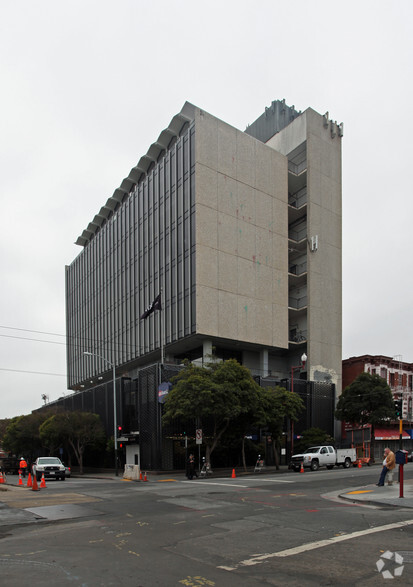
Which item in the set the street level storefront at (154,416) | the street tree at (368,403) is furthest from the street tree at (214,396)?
the street tree at (368,403)

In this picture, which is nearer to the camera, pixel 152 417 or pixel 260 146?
pixel 152 417

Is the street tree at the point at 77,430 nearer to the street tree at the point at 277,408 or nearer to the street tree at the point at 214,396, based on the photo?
the street tree at the point at 214,396

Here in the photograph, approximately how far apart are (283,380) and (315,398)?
17.1 ft

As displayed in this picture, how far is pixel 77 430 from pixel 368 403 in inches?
1123

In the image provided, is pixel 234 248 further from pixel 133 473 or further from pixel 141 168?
pixel 133 473

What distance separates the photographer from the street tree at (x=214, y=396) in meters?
36.4

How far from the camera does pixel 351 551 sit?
9320mm

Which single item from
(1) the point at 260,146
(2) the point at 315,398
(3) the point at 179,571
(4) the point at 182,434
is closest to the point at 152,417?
(4) the point at 182,434

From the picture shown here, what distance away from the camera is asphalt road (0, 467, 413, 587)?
7891mm

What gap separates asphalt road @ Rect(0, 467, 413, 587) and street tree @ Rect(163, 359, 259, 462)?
18.4 m

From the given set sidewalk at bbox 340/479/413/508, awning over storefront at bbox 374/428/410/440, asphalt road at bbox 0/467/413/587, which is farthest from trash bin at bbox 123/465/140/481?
awning over storefront at bbox 374/428/410/440

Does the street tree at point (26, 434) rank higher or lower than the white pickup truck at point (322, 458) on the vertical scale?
lower

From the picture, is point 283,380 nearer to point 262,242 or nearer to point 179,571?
point 262,242

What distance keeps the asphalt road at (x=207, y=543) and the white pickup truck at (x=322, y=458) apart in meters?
22.5
